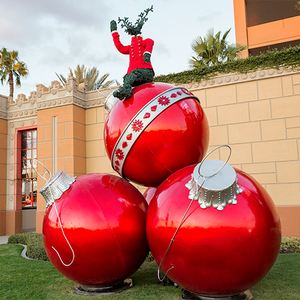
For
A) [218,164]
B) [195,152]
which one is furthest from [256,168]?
[218,164]

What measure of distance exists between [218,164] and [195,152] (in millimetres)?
862

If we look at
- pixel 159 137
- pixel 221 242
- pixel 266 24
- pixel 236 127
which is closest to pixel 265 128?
pixel 236 127

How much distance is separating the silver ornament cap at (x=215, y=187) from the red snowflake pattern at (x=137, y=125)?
1022 millimetres

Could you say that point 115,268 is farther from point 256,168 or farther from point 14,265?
point 256,168

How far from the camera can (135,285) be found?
3930mm

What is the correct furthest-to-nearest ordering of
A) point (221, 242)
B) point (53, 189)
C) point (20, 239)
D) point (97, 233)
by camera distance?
1. point (20, 239)
2. point (53, 189)
3. point (97, 233)
4. point (221, 242)

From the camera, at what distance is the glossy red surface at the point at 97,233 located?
3299mm

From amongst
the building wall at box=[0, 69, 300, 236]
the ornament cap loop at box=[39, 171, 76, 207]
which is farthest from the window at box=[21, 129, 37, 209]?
the ornament cap loop at box=[39, 171, 76, 207]

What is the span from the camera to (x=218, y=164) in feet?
9.96

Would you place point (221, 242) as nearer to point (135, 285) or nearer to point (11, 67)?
point (135, 285)

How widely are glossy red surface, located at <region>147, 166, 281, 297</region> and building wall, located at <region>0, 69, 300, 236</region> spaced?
19.1 feet

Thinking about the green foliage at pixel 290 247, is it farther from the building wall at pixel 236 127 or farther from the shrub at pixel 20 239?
the shrub at pixel 20 239

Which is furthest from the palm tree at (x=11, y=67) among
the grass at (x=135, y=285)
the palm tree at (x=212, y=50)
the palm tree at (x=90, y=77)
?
the grass at (x=135, y=285)

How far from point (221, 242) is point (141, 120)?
5.64ft
